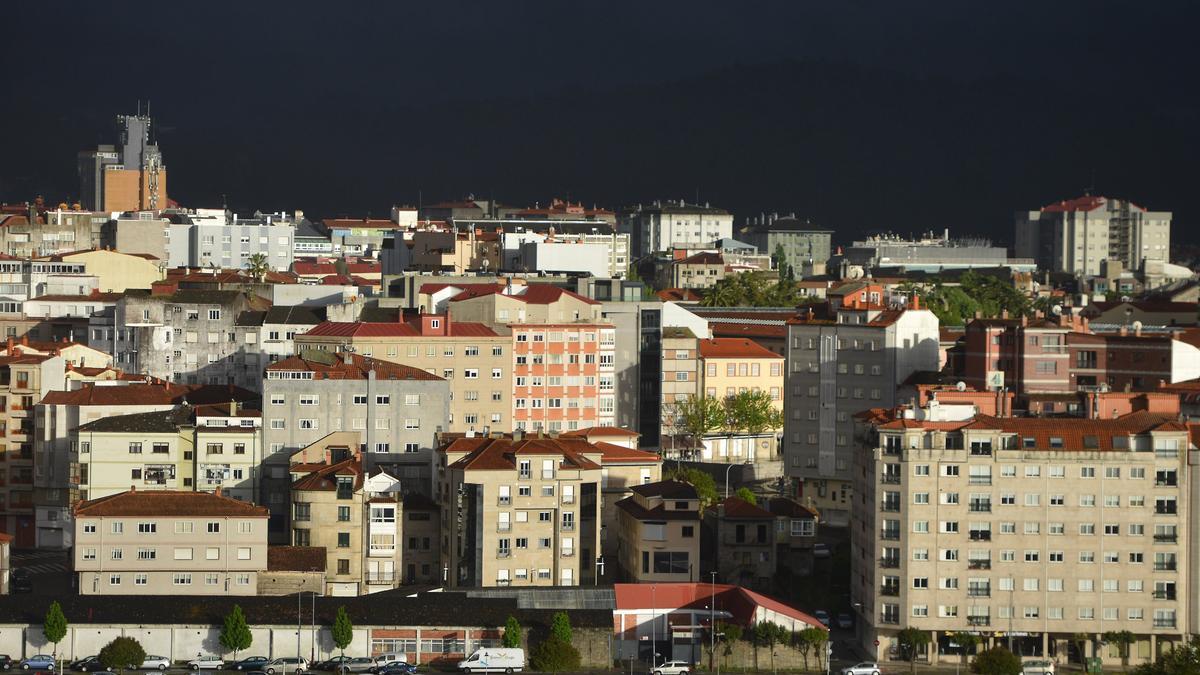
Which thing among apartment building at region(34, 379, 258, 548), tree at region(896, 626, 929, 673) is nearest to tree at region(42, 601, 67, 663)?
apartment building at region(34, 379, 258, 548)

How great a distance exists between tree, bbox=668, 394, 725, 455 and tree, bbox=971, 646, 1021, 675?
3681 centimetres

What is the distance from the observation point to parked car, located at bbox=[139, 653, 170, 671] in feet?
210

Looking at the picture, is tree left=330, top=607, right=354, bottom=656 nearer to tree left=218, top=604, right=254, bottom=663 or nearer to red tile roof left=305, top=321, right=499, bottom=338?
tree left=218, top=604, right=254, bottom=663

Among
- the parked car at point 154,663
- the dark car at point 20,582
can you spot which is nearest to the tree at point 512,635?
the parked car at point 154,663

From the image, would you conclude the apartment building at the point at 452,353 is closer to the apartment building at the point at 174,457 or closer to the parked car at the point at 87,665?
the apartment building at the point at 174,457

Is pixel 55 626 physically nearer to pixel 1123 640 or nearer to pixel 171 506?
pixel 171 506

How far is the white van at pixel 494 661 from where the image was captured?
64.2 metres

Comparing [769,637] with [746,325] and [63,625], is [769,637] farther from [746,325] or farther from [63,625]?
[746,325]

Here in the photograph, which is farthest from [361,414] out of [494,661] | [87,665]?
[87,665]

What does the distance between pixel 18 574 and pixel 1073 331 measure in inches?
1627

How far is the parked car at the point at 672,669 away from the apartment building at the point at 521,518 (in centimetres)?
670

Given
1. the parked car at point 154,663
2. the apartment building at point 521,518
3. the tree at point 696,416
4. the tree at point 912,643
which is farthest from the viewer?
the tree at point 696,416

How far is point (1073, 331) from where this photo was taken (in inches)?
3642

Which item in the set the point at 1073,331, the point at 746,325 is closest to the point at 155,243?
the point at 746,325
